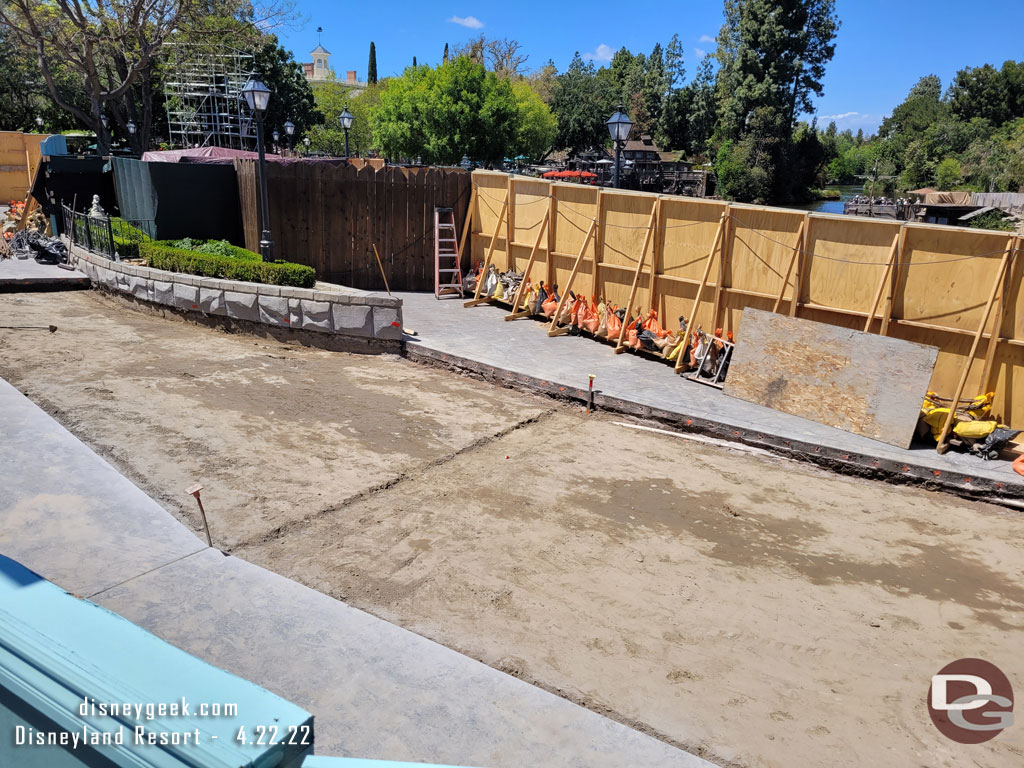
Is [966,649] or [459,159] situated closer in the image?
[966,649]

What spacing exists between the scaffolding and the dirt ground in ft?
106

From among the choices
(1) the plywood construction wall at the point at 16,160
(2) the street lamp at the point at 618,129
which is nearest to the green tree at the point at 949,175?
(2) the street lamp at the point at 618,129

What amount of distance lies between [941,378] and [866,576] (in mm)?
4317

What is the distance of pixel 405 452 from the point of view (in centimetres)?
814

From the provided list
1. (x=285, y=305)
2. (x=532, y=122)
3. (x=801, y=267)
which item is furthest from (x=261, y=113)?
(x=532, y=122)

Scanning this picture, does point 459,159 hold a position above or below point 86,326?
above

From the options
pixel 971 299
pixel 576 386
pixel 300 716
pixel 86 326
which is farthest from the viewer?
pixel 86 326

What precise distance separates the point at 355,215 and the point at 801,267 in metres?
9.19

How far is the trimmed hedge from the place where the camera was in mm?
12523

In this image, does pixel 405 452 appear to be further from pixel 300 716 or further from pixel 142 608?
pixel 300 716

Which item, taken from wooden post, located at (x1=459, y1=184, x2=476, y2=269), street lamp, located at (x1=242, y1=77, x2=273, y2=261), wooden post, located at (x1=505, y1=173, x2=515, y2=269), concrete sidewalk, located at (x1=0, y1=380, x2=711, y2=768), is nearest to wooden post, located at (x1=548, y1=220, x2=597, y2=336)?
wooden post, located at (x1=505, y1=173, x2=515, y2=269)

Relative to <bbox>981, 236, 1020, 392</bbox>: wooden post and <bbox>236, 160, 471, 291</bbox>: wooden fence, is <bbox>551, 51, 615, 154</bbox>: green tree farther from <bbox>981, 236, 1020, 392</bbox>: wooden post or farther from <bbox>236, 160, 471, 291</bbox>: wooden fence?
<bbox>981, 236, 1020, 392</bbox>: wooden post

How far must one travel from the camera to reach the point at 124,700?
1.27 m

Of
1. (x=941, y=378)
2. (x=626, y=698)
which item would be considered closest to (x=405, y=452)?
(x=626, y=698)
